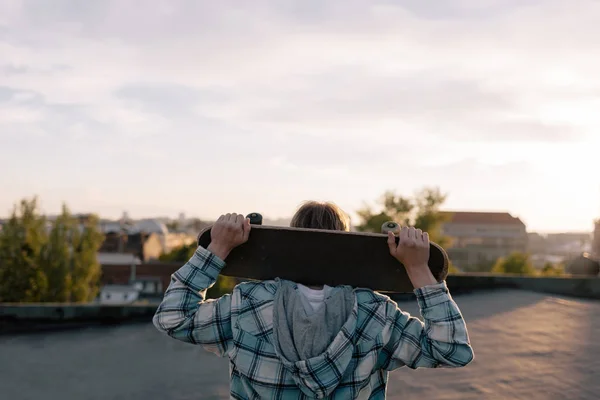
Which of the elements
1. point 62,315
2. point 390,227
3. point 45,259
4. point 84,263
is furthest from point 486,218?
point 390,227

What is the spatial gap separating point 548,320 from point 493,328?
983 mm

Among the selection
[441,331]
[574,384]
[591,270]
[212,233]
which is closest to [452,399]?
[574,384]

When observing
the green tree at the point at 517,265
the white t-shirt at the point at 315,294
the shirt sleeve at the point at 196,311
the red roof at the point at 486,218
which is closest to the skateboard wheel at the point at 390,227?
the white t-shirt at the point at 315,294

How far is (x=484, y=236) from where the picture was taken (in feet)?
291

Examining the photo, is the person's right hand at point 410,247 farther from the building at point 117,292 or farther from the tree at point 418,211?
the building at point 117,292

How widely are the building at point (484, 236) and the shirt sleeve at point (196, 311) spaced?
86.1 metres

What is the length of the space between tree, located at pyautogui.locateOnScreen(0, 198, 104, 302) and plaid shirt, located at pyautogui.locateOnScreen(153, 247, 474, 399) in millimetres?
25716

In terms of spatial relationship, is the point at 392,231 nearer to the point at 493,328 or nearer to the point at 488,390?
the point at 488,390

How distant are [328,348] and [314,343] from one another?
0.04m

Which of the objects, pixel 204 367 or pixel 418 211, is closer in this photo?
pixel 204 367

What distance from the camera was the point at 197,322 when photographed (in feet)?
5.18

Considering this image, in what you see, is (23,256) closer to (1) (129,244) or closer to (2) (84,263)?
(2) (84,263)

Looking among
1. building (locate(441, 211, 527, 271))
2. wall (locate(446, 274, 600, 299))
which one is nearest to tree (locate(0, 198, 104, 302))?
wall (locate(446, 274, 600, 299))

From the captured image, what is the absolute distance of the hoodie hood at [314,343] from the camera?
142 centimetres
